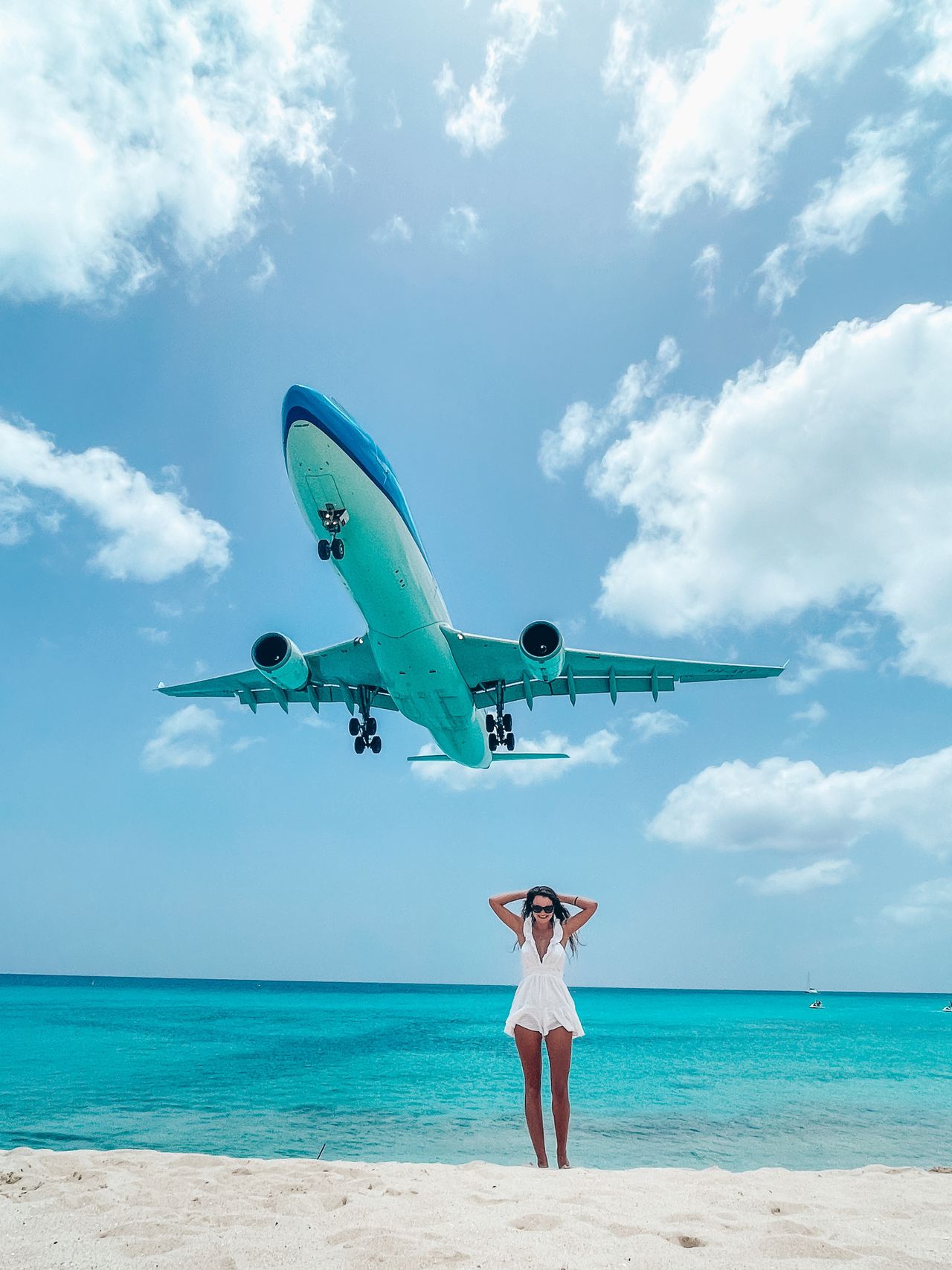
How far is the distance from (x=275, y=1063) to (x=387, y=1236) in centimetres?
2739

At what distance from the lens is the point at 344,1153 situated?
12.4 meters

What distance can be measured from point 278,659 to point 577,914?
14645 millimetres

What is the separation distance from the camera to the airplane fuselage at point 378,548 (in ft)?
49.4

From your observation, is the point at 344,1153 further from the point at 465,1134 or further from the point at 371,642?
the point at 371,642

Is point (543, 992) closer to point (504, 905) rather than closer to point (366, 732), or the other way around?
point (504, 905)

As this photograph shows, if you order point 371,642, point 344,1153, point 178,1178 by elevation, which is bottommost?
point 344,1153

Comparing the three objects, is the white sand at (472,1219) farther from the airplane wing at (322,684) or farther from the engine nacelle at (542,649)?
the airplane wing at (322,684)

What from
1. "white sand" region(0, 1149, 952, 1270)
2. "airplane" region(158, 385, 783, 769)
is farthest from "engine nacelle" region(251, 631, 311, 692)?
"white sand" region(0, 1149, 952, 1270)

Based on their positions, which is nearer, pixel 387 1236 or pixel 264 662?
pixel 387 1236

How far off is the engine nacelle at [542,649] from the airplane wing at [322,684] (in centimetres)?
532

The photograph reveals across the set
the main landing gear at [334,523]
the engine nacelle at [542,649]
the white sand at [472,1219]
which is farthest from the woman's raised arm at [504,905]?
the engine nacelle at [542,649]

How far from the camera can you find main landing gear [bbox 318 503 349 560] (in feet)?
50.4

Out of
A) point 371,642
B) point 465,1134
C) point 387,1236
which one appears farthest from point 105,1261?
point 371,642

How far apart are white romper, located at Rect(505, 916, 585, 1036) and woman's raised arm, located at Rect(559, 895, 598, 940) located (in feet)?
0.23
